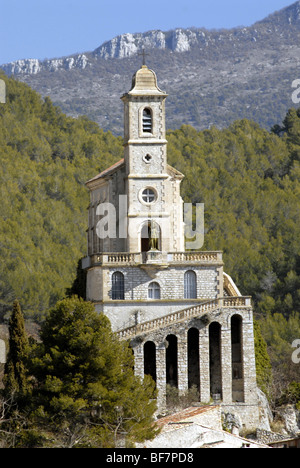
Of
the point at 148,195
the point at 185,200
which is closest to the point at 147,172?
the point at 148,195

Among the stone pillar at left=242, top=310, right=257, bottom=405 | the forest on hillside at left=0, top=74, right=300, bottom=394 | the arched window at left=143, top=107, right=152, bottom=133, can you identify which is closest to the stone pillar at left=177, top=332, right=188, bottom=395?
the stone pillar at left=242, top=310, right=257, bottom=405

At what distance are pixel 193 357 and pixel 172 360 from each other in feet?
3.81

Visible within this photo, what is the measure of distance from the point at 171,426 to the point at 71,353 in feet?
17.1

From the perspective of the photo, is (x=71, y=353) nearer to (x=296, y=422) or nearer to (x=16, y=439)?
(x=16, y=439)

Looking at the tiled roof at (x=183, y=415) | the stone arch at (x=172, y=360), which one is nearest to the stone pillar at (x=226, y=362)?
the stone arch at (x=172, y=360)

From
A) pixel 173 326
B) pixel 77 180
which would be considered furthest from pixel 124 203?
pixel 77 180

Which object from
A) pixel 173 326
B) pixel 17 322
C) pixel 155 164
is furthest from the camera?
pixel 155 164

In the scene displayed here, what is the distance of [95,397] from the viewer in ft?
165

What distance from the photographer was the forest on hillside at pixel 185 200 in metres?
83.6

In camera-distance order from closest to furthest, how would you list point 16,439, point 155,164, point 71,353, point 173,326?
point 16,439, point 71,353, point 173,326, point 155,164

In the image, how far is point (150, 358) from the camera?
6112 cm

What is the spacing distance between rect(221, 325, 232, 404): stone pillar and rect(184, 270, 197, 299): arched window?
255 centimetres

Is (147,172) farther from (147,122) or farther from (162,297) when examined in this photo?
(162,297)

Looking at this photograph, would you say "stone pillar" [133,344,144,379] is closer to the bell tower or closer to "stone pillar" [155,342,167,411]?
"stone pillar" [155,342,167,411]
